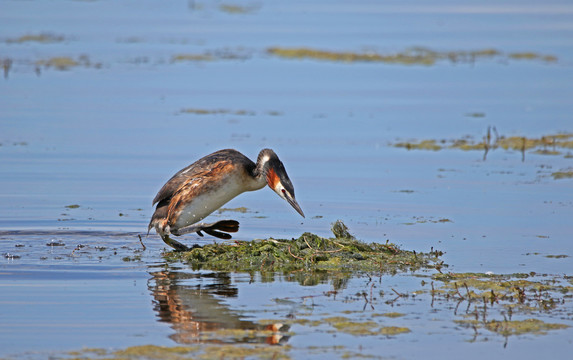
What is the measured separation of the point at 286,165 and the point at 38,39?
50.1 feet

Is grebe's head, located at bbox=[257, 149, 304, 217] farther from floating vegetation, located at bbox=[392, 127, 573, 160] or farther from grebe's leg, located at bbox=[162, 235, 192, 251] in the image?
floating vegetation, located at bbox=[392, 127, 573, 160]

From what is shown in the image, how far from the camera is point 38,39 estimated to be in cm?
2850

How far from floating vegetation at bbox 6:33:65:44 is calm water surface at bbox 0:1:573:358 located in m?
0.25

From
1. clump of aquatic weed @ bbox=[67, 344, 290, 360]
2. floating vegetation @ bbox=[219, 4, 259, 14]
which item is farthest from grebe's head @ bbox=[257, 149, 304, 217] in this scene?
floating vegetation @ bbox=[219, 4, 259, 14]

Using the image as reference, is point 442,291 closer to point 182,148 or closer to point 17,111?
point 182,148

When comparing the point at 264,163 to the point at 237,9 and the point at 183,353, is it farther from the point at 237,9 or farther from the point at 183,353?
the point at 237,9

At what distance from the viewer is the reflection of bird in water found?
24.6 ft

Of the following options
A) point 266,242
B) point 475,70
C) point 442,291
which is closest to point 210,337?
point 442,291

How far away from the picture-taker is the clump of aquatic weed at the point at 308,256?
1000 centimetres

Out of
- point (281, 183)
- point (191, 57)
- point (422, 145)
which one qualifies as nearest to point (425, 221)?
point (281, 183)

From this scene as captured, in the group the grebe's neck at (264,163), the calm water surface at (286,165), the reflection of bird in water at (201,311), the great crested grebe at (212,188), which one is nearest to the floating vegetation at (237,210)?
the calm water surface at (286,165)

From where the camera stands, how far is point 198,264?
33.5 ft

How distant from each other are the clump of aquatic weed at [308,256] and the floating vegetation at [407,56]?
16.0 metres

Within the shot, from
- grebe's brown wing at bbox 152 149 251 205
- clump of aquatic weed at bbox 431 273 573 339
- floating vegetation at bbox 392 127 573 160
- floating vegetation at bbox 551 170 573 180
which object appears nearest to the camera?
clump of aquatic weed at bbox 431 273 573 339
